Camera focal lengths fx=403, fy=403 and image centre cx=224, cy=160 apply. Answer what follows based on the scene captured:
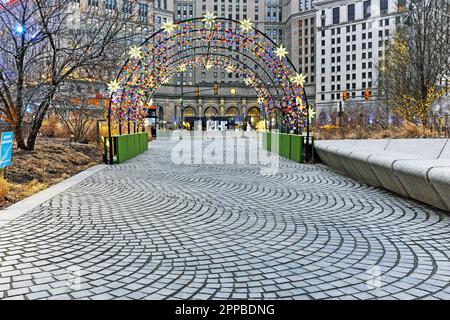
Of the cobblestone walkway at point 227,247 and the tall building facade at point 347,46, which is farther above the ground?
the tall building facade at point 347,46

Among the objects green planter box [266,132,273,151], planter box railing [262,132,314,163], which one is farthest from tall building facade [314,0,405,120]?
planter box railing [262,132,314,163]

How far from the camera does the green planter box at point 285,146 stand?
17.8m

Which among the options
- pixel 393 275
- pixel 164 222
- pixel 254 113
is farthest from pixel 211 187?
pixel 254 113

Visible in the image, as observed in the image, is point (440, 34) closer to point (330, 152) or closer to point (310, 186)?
point (330, 152)

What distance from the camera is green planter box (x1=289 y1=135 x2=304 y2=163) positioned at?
15836 mm

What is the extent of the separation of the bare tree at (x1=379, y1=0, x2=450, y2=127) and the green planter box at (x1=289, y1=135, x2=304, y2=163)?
22.8 ft

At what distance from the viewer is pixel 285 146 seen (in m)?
18.7

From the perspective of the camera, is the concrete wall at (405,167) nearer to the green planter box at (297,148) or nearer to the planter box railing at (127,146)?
the green planter box at (297,148)

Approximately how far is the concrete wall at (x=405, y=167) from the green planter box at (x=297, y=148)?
1.76 m

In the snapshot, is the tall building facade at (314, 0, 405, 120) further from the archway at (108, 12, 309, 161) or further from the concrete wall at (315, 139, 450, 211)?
the concrete wall at (315, 139, 450, 211)

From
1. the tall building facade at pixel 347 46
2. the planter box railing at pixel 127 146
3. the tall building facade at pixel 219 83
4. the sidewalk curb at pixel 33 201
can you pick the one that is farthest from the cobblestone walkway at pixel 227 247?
the tall building facade at pixel 219 83

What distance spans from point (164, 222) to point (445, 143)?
8353mm
